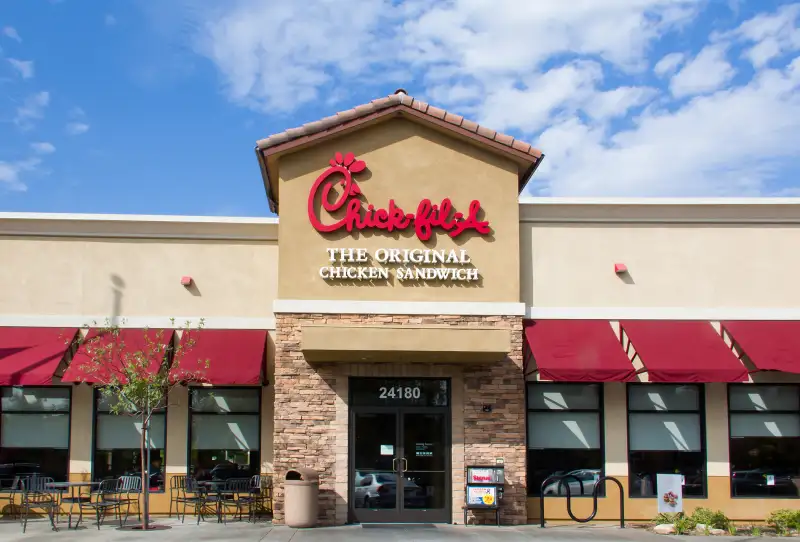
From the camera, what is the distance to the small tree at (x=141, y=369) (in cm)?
1703

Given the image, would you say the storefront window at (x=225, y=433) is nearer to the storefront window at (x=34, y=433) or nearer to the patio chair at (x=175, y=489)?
the patio chair at (x=175, y=489)

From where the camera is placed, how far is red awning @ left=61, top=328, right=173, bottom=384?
1805cm

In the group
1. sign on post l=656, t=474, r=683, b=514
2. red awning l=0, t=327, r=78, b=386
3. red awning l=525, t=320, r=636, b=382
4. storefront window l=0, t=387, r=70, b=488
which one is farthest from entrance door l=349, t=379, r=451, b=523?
storefront window l=0, t=387, r=70, b=488

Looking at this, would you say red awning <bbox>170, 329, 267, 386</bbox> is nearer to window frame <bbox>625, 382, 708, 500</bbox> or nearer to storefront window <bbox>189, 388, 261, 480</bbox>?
storefront window <bbox>189, 388, 261, 480</bbox>

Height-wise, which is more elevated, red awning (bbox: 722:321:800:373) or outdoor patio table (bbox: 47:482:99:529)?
red awning (bbox: 722:321:800:373)

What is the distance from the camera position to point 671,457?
62.3ft

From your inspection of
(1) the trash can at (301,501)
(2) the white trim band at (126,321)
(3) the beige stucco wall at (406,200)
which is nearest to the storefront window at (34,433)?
(2) the white trim band at (126,321)

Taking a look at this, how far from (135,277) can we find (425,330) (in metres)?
6.85

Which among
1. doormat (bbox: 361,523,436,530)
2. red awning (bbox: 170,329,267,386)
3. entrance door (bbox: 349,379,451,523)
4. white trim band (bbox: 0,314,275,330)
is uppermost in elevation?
white trim band (bbox: 0,314,275,330)

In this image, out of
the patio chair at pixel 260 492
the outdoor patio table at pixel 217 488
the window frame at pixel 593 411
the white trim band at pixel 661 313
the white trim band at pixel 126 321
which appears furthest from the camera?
the white trim band at pixel 126 321

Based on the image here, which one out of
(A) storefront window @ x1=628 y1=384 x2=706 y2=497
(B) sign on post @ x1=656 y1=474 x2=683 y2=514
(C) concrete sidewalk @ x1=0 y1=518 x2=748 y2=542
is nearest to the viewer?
(C) concrete sidewalk @ x1=0 y1=518 x2=748 y2=542

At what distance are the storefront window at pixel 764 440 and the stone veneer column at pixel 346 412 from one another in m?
4.72

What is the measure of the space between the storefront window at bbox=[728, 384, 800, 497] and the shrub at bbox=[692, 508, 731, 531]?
4.28 feet

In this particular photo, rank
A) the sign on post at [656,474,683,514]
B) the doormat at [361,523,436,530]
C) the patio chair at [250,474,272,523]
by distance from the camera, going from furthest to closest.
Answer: the patio chair at [250,474,272,523] → the sign on post at [656,474,683,514] → the doormat at [361,523,436,530]
